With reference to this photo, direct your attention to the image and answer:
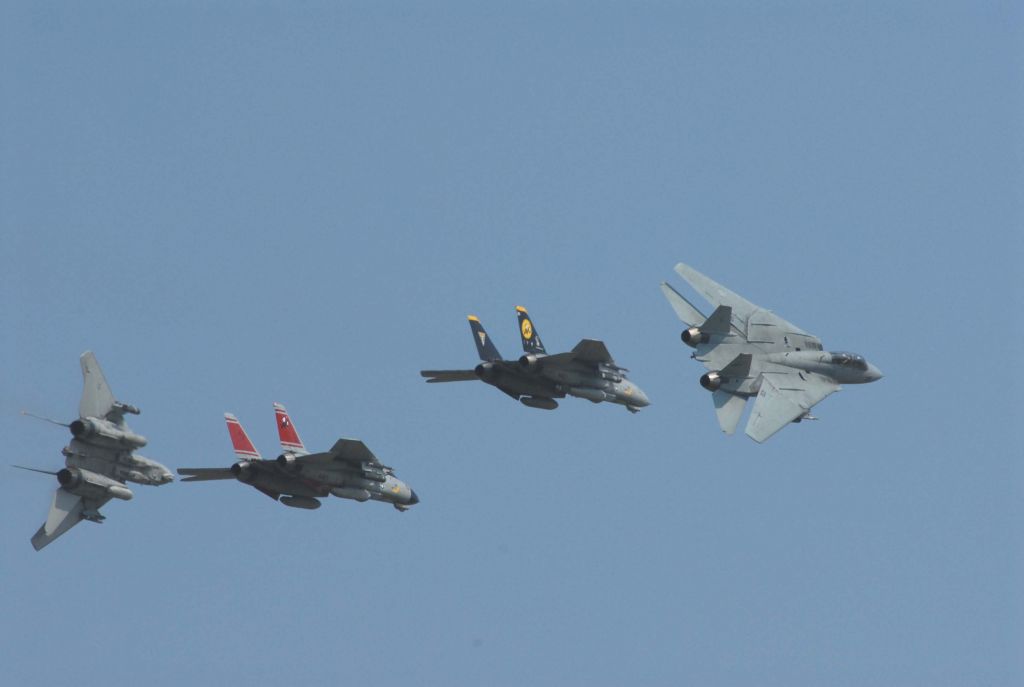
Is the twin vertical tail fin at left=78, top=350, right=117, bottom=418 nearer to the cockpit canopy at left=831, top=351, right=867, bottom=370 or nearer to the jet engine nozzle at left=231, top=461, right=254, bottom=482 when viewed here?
the jet engine nozzle at left=231, top=461, right=254, bottom=482

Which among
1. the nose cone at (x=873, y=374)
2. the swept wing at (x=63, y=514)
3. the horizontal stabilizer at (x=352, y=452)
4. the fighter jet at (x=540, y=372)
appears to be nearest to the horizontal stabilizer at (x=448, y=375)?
the fighter jet at (x=540, y=372)

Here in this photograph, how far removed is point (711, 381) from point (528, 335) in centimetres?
926

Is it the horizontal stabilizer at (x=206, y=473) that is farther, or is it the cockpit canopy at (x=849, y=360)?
the cockpit canopy at (x=849, y=360)

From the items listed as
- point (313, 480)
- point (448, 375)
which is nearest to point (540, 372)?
point (448, 375)

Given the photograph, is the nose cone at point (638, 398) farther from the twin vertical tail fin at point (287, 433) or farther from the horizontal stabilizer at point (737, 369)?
the twin vertical tail fin at point (287, 433)

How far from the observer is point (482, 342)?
81.5 meters

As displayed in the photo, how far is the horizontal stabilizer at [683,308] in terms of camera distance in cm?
9031

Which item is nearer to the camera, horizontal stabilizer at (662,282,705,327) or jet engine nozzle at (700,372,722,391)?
jet engine nozzle at (700,372,722,391)

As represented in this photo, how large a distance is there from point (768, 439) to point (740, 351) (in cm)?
624

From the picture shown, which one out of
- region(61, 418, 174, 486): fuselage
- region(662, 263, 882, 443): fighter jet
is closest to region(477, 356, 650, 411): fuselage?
region(662, 263, 882, 443): fighter jet

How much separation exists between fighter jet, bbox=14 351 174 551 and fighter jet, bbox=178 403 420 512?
11.2 ft

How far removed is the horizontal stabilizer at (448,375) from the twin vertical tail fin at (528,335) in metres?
2.71

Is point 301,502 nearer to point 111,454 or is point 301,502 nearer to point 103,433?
point 111,454

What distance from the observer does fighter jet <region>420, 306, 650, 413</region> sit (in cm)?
8012
